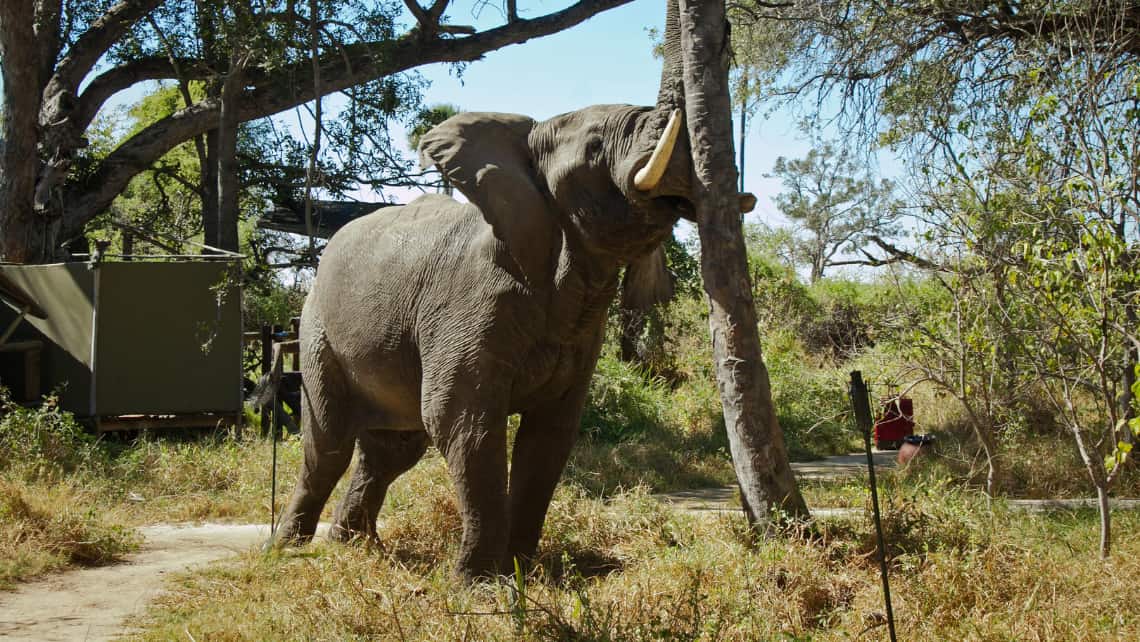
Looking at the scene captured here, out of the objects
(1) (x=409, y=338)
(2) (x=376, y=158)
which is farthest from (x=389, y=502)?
(2) (x=376, y=158)

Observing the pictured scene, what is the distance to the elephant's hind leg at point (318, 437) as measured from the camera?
19.9 ft

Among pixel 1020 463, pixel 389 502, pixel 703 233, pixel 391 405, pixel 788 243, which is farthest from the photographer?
pixel 788 243

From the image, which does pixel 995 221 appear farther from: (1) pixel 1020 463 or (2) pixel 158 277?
(2) pixel 158 277

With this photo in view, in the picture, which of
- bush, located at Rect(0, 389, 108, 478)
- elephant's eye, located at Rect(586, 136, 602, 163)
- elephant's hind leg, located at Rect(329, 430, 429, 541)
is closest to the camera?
elephant's eye, located at Rect(586, 136, 602, 163)

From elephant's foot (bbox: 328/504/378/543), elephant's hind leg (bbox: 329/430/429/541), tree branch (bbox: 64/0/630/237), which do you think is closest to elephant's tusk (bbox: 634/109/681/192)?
elephant's hind leg (bbox: 329/430/429/541)

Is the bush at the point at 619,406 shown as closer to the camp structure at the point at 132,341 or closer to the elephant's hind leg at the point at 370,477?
the camp structure at the point at 132,341

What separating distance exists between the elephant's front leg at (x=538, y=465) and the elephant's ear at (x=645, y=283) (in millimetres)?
583

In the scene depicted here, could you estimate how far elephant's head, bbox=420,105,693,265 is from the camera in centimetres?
462

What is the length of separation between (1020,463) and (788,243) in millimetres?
30083

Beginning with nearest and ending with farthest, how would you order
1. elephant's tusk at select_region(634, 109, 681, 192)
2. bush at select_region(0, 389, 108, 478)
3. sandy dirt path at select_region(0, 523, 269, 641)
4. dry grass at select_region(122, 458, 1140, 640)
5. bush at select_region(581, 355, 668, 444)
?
dry grass at select_region(122, 458, 1140, 640) → elephant's tusk at select_region(634, 109, 681, 192) → sandy dirt path at select_region(0, 523, 269, 641) → bush at select_region(0, 389, 108, 478) → bush at select_region(581, 355, 668, 444)

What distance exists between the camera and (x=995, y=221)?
6.55 m

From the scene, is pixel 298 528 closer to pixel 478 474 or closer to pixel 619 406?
pixel 478 474

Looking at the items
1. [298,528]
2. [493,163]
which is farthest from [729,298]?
[298,528]

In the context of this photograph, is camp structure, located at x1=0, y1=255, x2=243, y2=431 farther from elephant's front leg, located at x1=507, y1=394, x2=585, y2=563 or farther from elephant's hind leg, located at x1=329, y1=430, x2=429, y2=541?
elephant's front leg, located at x1=507, y1=394, x2=585, y2=563
